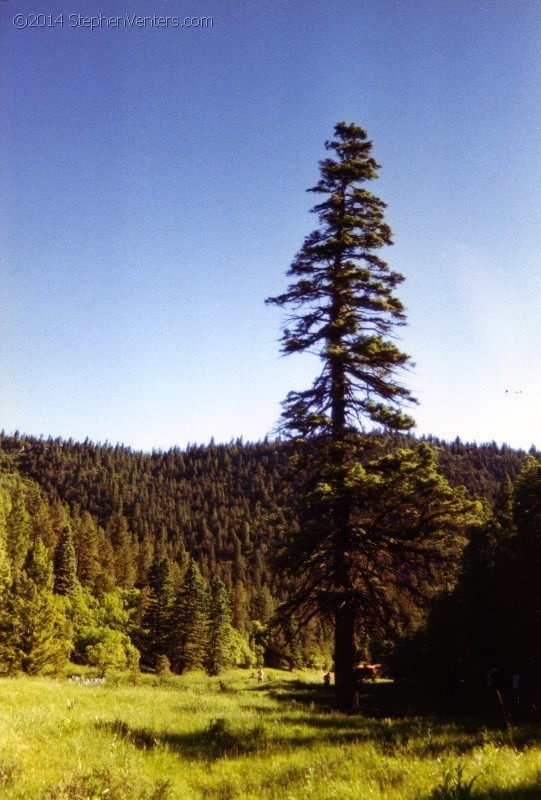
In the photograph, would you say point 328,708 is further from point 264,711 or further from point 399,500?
point 399,500

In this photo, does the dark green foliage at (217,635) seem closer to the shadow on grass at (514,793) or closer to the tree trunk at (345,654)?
the tree trunk at (345,654)

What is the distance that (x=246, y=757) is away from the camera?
7.76 m

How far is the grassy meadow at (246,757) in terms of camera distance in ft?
17.4

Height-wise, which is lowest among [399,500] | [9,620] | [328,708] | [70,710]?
[9,620]

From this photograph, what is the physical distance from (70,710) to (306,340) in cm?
1157

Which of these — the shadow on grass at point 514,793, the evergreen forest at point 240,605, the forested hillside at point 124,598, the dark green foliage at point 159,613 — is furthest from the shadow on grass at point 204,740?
the dark green foliage at point 159,613

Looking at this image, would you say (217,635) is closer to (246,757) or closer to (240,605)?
(240,605)

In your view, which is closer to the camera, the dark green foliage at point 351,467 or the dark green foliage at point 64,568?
the dark green foliage at point 351,467

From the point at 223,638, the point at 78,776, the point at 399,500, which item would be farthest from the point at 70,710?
the point at 223,638

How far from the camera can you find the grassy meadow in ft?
17.4

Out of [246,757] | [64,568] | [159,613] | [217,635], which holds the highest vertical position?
[246,757]

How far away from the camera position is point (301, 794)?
18.1ft

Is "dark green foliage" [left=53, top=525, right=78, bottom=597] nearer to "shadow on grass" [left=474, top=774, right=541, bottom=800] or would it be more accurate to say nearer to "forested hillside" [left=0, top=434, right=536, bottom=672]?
"forested hillside" [left=0, top=434, right=536, bottom=672]

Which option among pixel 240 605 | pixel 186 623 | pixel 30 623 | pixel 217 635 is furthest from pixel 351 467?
pixel 240 605
